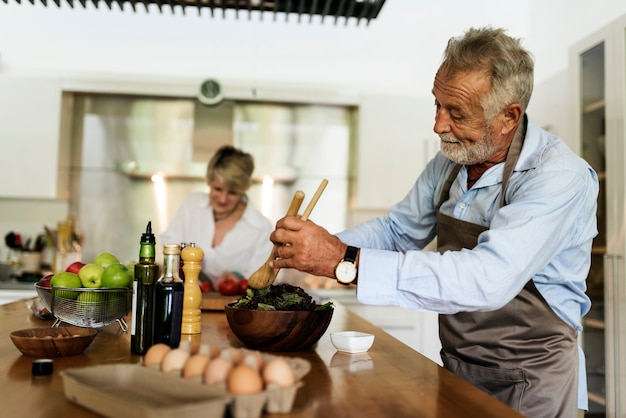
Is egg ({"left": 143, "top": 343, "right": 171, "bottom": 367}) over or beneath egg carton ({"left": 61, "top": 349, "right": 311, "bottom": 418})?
over

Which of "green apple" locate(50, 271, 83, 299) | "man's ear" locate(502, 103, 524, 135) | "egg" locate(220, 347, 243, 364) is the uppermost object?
"man's ear" locate(502, 103, 524, 135)

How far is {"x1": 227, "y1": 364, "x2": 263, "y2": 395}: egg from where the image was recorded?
0.86 m

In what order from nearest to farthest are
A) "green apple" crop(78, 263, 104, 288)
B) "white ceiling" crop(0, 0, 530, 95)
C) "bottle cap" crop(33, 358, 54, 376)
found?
"bottle cap" crop(33, 358, 54, 376) < "green apple" crop(78, 263, 104, 288) < "white ceiling" crop(0, 0, 530, 95)

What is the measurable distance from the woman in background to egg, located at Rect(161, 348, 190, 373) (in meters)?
Answer: 2.39

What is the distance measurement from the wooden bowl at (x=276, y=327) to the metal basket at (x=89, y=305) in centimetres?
33

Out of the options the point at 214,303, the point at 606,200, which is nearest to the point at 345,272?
the point at 214,303

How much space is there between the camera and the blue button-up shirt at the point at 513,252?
1.30m

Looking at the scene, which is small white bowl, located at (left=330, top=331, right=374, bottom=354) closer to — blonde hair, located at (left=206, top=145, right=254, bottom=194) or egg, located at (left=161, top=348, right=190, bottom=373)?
egg, located at (left=161, top=348, right=190, bottom=373)

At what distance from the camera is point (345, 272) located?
1354 millimetres

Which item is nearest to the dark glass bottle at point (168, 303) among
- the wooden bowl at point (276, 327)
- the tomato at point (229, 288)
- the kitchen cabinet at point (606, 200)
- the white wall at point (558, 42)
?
the wooden bowl at point (276, 327)

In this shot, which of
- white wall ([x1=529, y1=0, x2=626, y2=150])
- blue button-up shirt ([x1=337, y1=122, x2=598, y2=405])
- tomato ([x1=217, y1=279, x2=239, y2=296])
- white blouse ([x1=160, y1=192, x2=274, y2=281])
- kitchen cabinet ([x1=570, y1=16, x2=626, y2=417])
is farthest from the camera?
white wall ([x1=529, y1=0, x2=626, y2=150])

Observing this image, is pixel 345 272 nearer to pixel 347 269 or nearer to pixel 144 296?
pixel 347 269

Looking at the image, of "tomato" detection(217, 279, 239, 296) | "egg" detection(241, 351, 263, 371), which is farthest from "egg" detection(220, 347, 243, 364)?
"tomato" detection(217, 279, 239, 296)

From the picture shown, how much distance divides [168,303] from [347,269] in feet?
1.28
